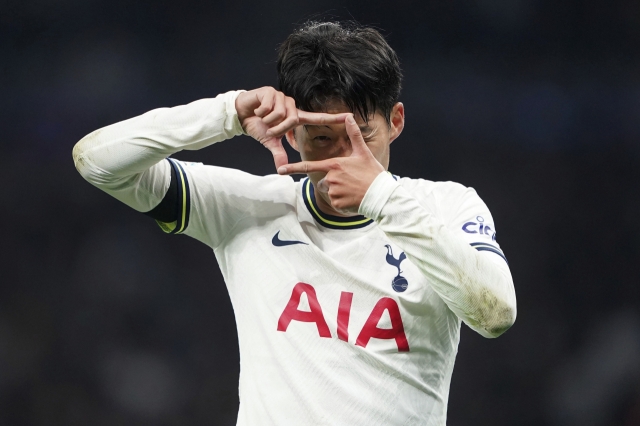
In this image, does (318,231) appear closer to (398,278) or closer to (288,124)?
(398,278)

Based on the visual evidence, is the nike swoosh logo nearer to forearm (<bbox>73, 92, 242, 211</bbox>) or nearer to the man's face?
the man's face

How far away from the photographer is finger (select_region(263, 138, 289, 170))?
5.03 ft

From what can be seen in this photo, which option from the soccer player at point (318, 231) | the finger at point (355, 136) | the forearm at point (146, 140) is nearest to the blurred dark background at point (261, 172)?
the soccer player at point (318, 231)

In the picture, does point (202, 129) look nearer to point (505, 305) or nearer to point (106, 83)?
point (505, 305)

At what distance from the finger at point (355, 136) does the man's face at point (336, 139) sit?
8 centimetres

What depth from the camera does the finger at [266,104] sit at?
1.57 metres

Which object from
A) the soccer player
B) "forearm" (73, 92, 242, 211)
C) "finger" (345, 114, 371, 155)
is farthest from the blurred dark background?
"finger" (345, 114, 371, 155)

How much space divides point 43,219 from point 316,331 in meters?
2.06

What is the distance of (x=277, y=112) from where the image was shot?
1.55 metres

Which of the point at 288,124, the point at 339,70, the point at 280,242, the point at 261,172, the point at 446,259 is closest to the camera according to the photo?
the point at 446,259

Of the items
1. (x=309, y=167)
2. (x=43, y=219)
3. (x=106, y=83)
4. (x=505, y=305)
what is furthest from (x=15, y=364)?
(x=505, y=305)

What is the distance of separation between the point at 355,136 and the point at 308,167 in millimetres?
112

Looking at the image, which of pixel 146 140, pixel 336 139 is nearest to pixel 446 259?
pixel 336 139

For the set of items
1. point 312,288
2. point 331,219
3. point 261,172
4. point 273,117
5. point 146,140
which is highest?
point 273,117
